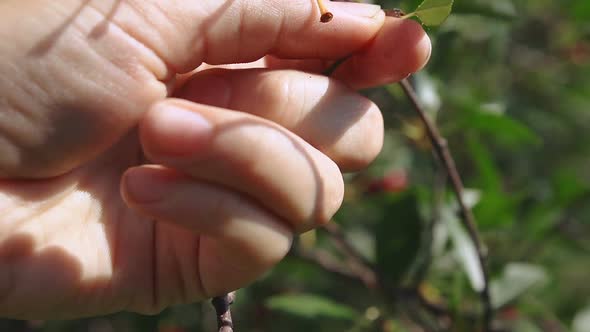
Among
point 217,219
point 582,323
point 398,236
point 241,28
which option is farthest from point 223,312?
point 582,323

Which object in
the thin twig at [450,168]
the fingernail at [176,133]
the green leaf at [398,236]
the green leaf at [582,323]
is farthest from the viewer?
the green leaf at [582,323]

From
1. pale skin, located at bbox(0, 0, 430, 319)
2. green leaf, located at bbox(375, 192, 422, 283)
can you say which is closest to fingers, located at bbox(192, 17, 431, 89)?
pale skin, located at bbox(0, 0, 430, 319)

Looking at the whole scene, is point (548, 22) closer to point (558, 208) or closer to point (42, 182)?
point (558, 208)

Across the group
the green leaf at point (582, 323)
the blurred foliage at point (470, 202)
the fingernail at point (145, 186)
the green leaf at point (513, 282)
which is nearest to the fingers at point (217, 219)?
the fingernail at point (145, 186)

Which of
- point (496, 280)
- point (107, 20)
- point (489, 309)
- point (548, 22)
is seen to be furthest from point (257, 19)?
point (548, 22)

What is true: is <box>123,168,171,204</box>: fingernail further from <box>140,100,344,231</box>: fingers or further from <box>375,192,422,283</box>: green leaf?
<box>375,192,422,283</box>: green leaf

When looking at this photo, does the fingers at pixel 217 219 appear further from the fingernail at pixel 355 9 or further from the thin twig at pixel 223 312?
the fingernail at pixel 355 9
